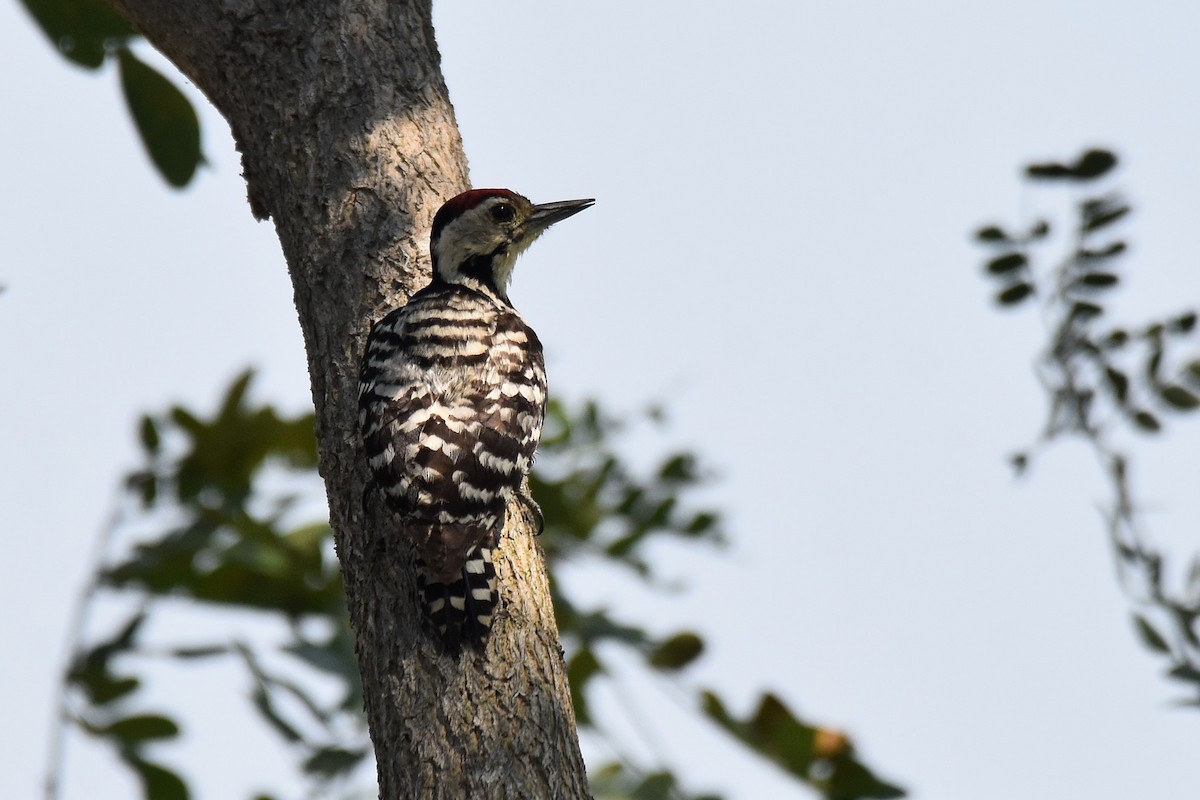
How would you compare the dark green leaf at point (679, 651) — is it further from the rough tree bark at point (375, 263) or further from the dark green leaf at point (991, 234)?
the dark green leaf at point (991, 234)

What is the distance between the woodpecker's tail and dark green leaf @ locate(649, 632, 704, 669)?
0.79 m

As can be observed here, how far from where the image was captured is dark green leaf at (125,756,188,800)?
3857 millimetres

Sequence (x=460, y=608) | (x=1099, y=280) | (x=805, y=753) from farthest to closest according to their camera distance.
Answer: (x=1099, y=280), (x=805, y=753), (x=460, y=608)

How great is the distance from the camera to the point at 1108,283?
177 inches

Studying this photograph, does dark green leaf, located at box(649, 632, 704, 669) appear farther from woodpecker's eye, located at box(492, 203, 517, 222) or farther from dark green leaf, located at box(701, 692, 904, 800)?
woodpecker's eye, located at box(492, 203, 517, 222)

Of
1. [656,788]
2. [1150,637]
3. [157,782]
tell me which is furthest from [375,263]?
[1150,637]

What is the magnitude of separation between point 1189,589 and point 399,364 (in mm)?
2181

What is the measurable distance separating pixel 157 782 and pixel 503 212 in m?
2.49

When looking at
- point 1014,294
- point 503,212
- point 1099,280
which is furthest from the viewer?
point 503,212

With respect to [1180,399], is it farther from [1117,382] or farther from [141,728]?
[141,728]

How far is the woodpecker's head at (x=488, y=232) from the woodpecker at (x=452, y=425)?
0.08 feet

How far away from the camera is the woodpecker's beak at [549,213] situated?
559cm

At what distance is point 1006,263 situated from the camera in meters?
4.68

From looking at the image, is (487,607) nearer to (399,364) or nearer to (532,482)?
(399,364)
